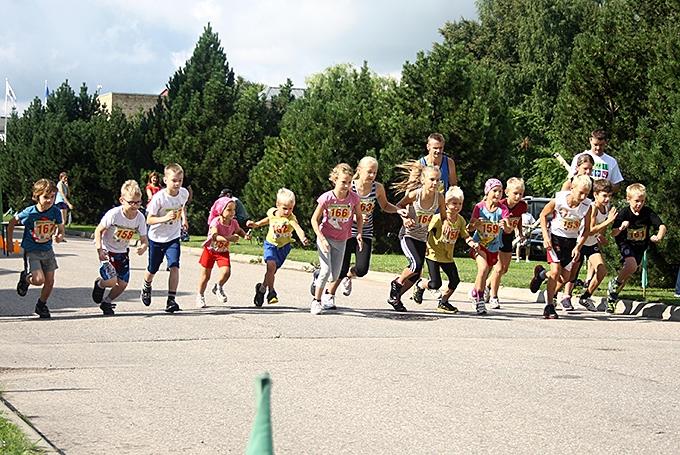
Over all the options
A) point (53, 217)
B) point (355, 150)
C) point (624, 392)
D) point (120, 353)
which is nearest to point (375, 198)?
point (53, 217)

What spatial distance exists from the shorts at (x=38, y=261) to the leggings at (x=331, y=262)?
3.15m

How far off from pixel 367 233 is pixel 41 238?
13.3ft

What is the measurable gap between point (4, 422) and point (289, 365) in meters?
3.27

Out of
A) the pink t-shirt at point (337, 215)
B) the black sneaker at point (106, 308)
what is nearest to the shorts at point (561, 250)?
the pink t-shirt at point (337, 215)

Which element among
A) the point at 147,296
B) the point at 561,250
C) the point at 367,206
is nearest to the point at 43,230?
the point at 147,296

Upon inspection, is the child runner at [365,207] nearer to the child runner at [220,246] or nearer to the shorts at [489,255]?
the shorts at [489,255]

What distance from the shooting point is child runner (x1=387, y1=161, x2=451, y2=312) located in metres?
14.3

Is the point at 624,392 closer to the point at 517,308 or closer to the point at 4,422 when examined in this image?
the point at 4,422

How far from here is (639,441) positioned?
699 centimetres

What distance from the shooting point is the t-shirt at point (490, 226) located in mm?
15137

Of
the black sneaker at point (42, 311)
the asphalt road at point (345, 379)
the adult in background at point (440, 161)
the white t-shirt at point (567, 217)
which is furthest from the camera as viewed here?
the adult in background at point (440, 161)

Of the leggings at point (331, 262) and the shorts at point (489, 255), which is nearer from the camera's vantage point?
the leggings at point (331, 262)

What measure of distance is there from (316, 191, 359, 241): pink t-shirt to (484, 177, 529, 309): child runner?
235 cm

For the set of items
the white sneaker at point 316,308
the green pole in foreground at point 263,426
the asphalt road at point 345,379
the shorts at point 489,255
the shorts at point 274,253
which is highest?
the shorts at point 489,255
